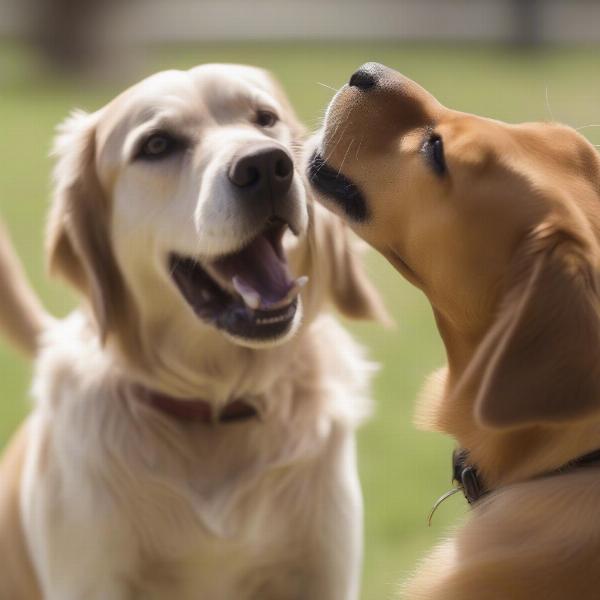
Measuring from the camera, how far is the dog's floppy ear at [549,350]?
2158mm

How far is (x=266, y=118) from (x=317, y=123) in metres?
0.27

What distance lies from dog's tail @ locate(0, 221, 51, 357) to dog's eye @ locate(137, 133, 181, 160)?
78 centimetres

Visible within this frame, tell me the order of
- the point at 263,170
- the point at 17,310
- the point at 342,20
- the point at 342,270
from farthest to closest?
the point at 342,20, the point at 17,310, the point at 342,270, the point at 263,170

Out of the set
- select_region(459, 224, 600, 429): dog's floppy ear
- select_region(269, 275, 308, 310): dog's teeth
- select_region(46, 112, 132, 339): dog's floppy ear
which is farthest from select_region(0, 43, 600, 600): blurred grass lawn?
select_region(459, 224, 600, 429): dog's floppy ear

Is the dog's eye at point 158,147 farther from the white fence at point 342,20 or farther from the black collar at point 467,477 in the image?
the white fence at point 342,20

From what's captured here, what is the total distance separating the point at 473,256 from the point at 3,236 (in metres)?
1.88

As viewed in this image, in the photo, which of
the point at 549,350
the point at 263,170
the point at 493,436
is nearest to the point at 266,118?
the point at 263,170

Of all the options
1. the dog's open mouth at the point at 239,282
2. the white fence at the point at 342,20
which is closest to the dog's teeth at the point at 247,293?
the dog's open mouth at the point at 239,282

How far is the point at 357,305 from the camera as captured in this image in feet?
11.6

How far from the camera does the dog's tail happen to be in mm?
3688

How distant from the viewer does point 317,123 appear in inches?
122

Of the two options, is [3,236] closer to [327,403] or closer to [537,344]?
[327,403]

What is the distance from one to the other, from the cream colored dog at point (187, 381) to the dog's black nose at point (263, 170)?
0.05 metres

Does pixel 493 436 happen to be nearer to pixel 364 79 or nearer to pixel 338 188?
pixel 338 188
